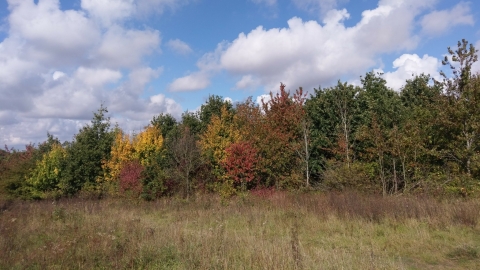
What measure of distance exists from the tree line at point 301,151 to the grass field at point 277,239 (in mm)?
3727

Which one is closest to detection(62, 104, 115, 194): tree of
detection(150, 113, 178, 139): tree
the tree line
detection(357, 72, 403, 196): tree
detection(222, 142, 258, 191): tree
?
the tree line

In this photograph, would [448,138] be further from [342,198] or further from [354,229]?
[354,229]

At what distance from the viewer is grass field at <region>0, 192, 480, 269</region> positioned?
648cm

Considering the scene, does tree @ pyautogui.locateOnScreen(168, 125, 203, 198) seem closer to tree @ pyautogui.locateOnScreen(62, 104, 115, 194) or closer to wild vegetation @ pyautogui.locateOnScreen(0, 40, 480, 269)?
wild vegetation @ pyautogui.locateOnScreen(0, 40, 480, 269)

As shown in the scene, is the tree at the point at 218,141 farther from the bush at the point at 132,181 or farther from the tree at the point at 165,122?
the tree at the point at 165,122

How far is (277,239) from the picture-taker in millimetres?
8344

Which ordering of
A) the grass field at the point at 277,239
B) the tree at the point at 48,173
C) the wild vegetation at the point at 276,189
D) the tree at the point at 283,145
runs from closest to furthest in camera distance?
the grass field at the point at 277,239 → the wild vegetation at the point at 276,189 → the tree at the point at 283,145 → the tree at the point at 48,173

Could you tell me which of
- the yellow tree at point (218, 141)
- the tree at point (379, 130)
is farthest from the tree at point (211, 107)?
the tree at point (379, 130)

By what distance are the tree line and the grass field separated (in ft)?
12.2

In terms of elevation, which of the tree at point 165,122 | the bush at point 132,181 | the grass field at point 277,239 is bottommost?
the grass field at point 277,239

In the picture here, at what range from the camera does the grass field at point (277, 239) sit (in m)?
6.48

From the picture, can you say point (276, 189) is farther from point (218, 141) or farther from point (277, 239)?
point (277, 239)

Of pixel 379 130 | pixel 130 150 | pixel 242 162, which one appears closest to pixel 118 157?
pixel 130 150

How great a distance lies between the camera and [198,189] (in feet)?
75.0
